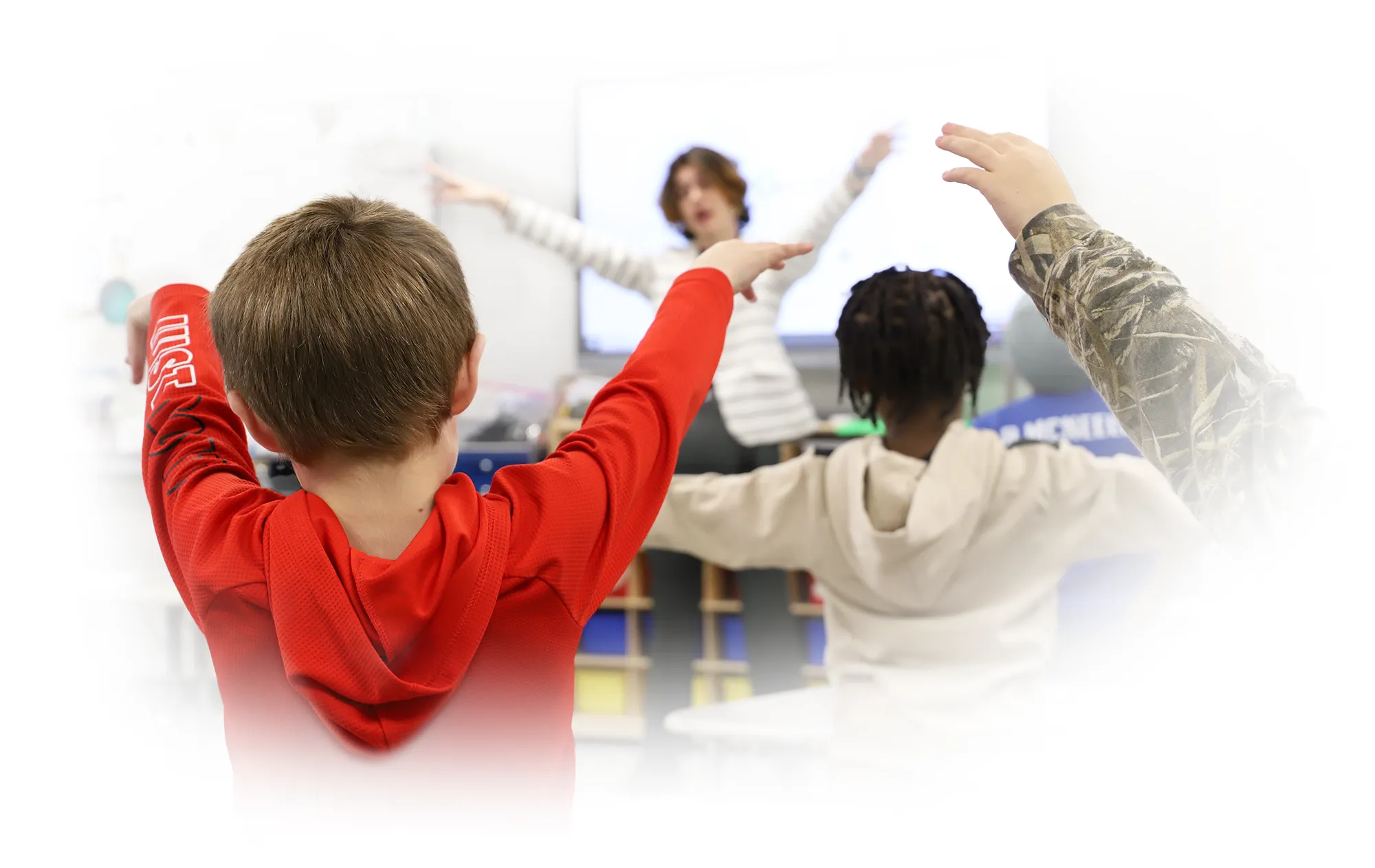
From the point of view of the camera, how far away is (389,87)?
5.26ft

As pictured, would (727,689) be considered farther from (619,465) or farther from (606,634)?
(619,465)

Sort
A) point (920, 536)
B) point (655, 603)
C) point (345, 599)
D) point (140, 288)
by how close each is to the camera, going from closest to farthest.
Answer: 1. point (345, 599)
2. point (920, 536)
3. point (655, 603)
4. point (140, 288)

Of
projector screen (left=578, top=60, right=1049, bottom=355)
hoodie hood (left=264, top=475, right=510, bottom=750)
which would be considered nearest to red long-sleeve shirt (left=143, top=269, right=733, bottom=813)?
hoodie hood (left=264, top=475, right=510, bottom=750)

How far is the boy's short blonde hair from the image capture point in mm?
466

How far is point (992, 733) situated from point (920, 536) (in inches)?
8.2

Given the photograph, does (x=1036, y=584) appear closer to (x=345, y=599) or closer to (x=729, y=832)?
(x=729, y=832)

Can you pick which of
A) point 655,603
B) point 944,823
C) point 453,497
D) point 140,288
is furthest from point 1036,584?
point 140,288

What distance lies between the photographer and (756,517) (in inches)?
36.3

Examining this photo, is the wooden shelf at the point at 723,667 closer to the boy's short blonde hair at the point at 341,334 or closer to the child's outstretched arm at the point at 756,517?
the child's outstretched arm at the point at 756,517

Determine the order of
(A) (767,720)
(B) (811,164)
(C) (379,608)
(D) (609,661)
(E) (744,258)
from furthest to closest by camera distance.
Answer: (B) (811,164) < (D) (609,661) < (A) (767,720) < (E) (744,258) < (C) (379,608)

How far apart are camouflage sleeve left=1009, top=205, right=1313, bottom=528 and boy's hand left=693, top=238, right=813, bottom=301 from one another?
19 centimetres

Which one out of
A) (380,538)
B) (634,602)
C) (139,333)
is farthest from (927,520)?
(634,602)

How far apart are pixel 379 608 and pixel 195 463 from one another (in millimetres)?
158

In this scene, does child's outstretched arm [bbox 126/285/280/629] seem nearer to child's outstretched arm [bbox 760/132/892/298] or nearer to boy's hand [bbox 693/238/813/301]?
boy's hand [bbox 693/238/813/301]
